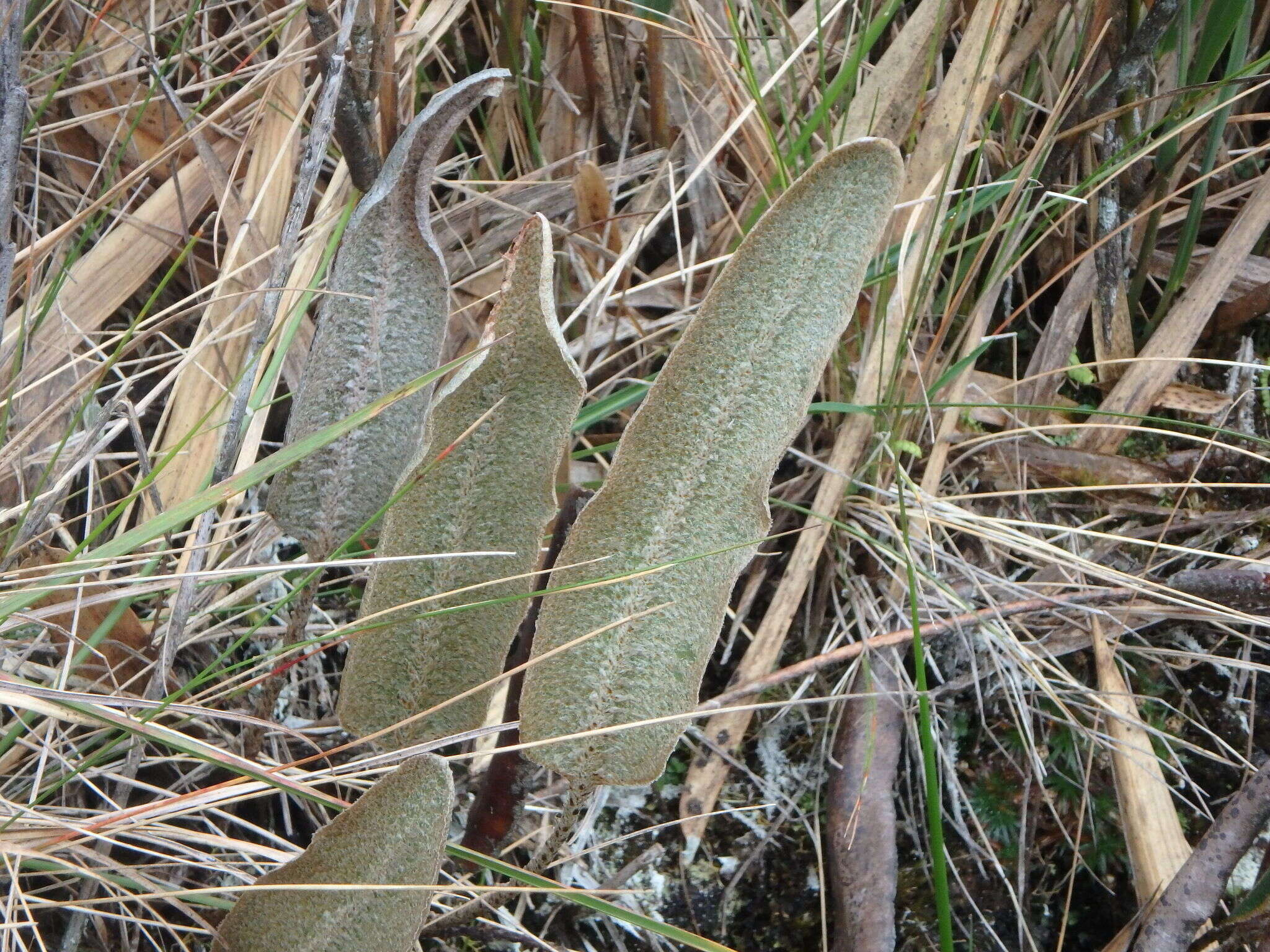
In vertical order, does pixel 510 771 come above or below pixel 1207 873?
above

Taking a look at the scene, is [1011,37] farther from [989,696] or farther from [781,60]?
[989,696]

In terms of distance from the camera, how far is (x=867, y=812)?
862 mm

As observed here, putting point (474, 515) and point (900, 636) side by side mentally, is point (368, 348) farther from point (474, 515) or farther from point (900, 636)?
point (900, 636)

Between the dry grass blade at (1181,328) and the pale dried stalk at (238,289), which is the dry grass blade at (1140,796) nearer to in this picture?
the dry grass blade at (1181,328)

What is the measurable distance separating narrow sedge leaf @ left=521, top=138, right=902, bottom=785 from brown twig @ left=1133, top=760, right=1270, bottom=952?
437mm

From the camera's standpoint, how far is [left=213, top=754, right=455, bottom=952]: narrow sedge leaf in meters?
0.60

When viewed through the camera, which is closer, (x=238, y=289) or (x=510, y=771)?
(x=510, y=771)

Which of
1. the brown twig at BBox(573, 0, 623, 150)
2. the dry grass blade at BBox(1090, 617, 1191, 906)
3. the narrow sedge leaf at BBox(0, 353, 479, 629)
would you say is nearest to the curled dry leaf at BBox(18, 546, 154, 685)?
the narrow sedge leaf at BBox(0, 353, 479, 629)

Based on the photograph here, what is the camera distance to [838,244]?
0.66 metres

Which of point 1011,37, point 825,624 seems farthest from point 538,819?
point 1011,37

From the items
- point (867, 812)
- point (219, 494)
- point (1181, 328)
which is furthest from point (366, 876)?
point (1181, 328)

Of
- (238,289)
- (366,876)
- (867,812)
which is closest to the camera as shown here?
(366,876)

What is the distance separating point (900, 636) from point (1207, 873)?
0.28 metres

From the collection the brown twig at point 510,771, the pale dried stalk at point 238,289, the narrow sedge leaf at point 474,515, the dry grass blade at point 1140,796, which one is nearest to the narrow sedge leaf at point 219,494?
the narrow sedge leaf at point 474,515
